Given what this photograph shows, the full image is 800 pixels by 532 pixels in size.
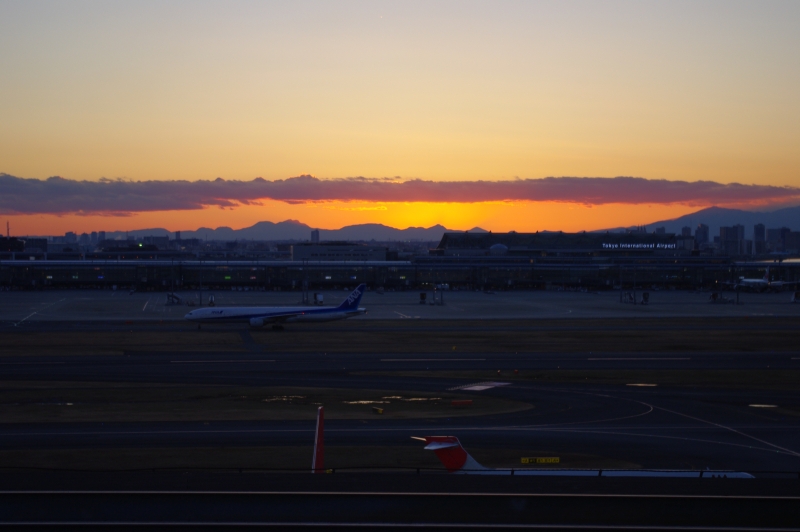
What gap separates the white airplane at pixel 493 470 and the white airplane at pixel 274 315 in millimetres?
45084

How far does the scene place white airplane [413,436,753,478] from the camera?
49.9 feet

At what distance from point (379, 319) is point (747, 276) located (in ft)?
343

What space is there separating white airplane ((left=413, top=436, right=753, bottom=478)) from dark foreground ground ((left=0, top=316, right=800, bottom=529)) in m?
0.71

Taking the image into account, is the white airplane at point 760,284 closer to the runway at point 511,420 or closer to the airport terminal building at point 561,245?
the airport terminal building at point 561,245

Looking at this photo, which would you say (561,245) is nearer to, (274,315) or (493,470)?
(274,315)

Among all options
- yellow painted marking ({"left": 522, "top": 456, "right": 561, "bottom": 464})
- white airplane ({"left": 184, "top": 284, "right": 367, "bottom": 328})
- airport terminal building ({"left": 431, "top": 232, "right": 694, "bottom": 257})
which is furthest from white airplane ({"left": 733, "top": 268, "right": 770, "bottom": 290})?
yellow painted marking ({"left": 522, "top": 456, "right": 561, "bottom": 464})

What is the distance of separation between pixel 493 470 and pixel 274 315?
47.0 meters

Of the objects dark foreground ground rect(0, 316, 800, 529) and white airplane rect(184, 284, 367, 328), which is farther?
white airplane rect(184, 284, 367, 328)

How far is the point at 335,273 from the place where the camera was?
132 metres

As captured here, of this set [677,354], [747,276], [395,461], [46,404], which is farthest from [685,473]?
[747,276]

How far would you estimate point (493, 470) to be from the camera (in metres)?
15.6

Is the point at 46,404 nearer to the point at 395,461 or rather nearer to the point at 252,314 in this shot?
the point at 395,461

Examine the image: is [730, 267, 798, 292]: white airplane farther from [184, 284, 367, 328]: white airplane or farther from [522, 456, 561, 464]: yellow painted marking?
[522, 456, 561, 464]: yellow painted marking

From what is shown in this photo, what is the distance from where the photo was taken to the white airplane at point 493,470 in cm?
1521
